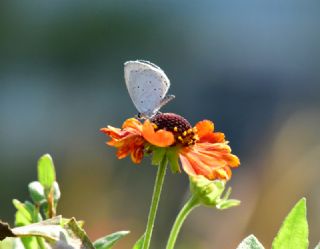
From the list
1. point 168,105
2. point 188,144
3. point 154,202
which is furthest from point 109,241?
point 168,105

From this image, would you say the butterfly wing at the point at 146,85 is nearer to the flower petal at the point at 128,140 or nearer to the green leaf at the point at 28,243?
the flower petal at the point at 128,140

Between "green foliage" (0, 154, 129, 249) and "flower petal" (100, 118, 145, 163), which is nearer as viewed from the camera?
"green foliage" (0, 154, 129, 249)

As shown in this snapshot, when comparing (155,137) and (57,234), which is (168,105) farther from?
(57,234)

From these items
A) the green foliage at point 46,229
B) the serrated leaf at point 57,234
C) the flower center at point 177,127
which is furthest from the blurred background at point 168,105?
the serrated leaf at point 57,234

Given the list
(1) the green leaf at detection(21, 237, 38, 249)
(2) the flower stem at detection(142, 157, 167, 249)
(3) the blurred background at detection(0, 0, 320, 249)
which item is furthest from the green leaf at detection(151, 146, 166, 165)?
(3) the blurred background at detection(0, 0, 320, 249)

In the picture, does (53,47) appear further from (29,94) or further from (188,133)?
(188,133)

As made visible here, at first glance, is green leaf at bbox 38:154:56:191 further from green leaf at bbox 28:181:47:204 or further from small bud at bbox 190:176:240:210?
small bud at bbox 190:176:240:210
